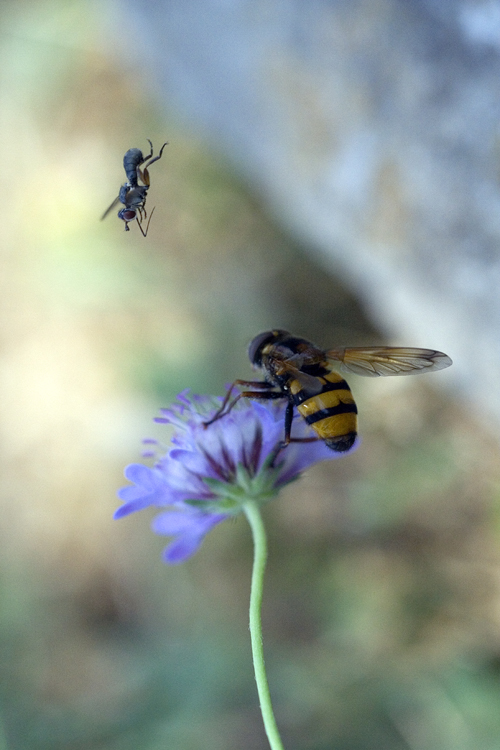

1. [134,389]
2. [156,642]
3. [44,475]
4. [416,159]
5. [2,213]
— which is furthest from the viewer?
[2,213]

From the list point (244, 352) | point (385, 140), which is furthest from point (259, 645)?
point (244, 352)

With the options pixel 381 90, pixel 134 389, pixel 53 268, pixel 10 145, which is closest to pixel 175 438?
pixel 381 90

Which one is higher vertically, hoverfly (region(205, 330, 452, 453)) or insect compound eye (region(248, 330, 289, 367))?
insect compound eye (region(248, 330, 289, 367))

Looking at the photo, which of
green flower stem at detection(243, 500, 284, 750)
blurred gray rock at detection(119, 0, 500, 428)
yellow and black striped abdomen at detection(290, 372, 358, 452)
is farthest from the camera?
blurred gray rock at detection(119, 0, 500, 428)

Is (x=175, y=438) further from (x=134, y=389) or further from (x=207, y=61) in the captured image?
(x=207, y=61)

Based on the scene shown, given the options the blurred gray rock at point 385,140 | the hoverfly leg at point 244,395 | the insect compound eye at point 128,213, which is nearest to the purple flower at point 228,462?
the hoverfly leg at point 244,395

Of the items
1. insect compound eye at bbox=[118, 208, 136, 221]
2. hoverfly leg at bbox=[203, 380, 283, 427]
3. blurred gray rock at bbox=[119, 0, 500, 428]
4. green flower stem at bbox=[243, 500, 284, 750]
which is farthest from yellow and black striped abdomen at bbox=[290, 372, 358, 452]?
blurred gray rock at bbox=[119, 0, 500, 428]

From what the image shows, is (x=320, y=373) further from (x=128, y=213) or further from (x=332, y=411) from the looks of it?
(x=128, y=213)

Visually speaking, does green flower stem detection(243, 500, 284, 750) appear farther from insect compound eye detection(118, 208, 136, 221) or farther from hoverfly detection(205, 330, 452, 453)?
insect compound eye detection(118, 208, 136, 221)
